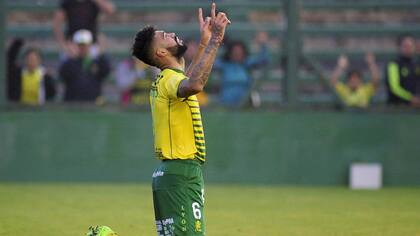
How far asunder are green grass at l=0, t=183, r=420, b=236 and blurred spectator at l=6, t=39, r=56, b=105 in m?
1.62

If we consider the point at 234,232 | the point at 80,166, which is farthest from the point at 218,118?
the point at 234,232

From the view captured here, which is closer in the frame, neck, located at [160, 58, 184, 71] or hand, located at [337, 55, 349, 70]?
neck, located at [160, 58, 184, 71]

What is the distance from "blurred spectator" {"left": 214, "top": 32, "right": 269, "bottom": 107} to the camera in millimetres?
15375

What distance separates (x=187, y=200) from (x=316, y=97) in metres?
9.78

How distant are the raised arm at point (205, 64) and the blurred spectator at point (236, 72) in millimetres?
8193

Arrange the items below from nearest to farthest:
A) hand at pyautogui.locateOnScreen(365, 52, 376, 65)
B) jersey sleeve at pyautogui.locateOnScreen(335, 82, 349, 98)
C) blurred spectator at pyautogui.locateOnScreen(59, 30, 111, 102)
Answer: blurred spectator at pyautogui.locateOnScreen(59, 30, 111, 102), jersey sleeve at pyautogui.locateOnScreen(335, 82, 349, 98), hand at pyautogui.locateOnScreen(365, 52, 376, 65)

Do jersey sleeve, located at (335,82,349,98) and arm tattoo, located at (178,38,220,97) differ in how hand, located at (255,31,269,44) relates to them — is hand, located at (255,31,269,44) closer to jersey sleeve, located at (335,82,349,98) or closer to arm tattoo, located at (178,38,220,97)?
jersey sleeve, located at (335,82,349,98)

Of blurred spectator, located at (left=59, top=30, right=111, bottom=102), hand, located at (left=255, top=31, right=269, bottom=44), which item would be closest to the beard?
blurred spectator, located at (left=59, top=30, right=111, bottom=102)

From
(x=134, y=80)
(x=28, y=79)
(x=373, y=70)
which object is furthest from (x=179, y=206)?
(x=373, y=70)

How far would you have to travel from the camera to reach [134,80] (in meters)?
16.0

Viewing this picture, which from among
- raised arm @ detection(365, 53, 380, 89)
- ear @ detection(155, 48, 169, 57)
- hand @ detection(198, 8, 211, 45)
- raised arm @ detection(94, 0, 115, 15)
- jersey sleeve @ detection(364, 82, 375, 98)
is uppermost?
raised arm @ detection(94, 0, 115, 15)

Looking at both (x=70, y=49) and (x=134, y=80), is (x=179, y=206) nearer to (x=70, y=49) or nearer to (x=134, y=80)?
(x=70, y=49)

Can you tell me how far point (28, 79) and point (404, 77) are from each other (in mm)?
5835

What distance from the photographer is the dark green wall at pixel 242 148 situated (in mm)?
14859
